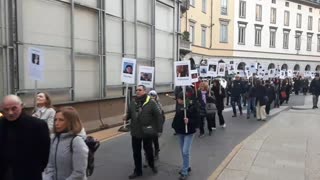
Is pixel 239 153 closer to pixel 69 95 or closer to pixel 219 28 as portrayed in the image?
pixel 69 95

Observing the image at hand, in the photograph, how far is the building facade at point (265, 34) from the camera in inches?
2025

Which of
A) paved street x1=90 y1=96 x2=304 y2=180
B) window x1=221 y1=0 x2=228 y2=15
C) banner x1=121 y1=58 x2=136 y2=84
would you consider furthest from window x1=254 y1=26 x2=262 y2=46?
banner x1=121 y1=58 x2=136 y2=84

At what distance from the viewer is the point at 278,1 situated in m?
62.2

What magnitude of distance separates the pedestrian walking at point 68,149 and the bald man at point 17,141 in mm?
230

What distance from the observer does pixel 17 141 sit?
13.1 ft

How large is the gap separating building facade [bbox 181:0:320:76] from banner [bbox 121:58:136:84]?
1065 inches

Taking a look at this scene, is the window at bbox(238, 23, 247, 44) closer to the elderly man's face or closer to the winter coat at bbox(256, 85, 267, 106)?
the winter coat at bbox(256, 85, 267, 106)

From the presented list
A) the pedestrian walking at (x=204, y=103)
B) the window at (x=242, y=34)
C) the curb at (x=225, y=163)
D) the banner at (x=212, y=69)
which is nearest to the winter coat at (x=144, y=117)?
the curb at (x=225, y=163)

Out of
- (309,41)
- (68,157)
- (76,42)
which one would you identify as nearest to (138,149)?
(68,157)

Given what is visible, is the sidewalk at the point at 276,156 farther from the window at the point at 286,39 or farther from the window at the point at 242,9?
the window at the point at 286,39

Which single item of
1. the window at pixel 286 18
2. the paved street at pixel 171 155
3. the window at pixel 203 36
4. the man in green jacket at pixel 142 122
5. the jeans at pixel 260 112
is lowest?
the paved street at pixel 171 155

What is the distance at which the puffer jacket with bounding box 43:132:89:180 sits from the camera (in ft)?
13.9

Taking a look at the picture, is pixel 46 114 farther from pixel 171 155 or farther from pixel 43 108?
pixel 171 155

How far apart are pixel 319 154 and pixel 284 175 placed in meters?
2.45
